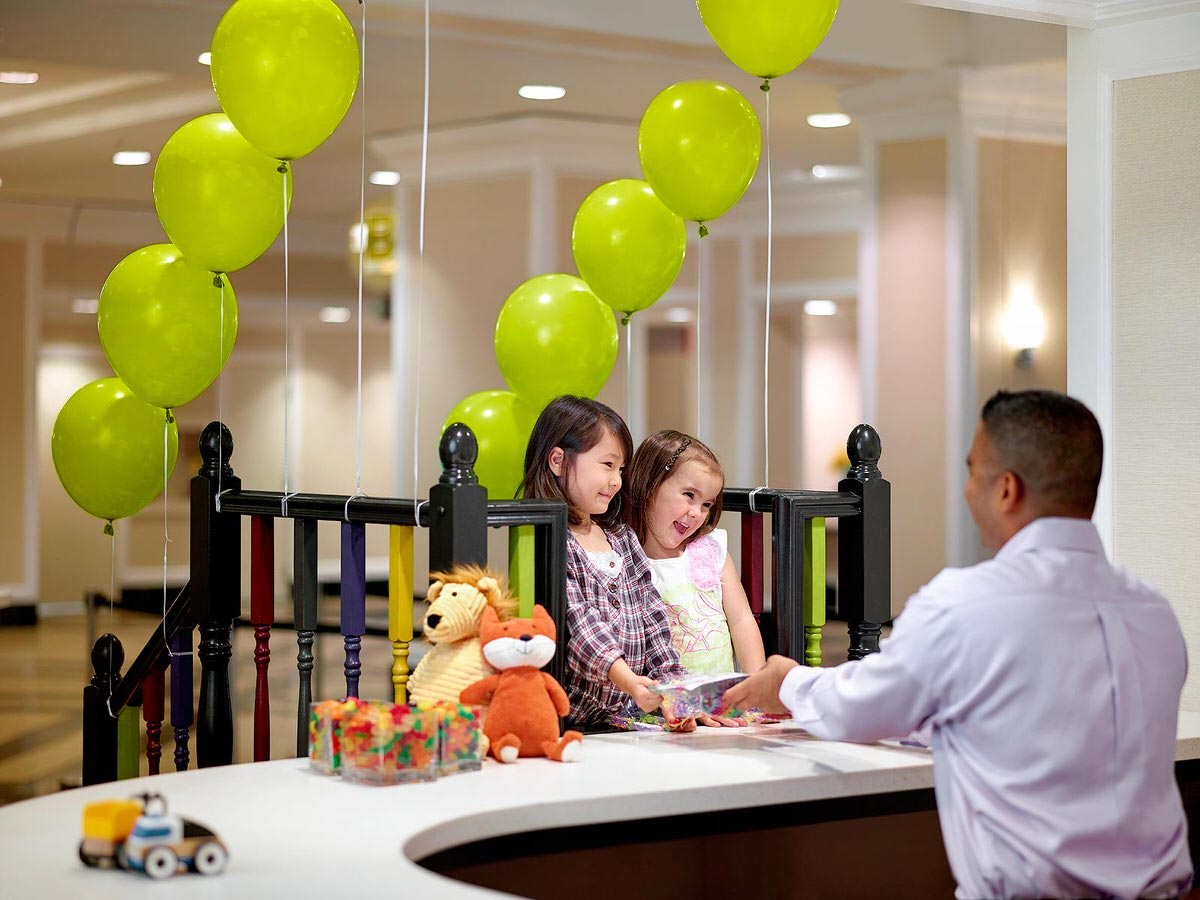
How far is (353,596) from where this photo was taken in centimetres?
270

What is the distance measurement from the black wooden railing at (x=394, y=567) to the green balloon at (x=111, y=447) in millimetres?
421

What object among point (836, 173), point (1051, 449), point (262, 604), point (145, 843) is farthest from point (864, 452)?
point (836, 173)

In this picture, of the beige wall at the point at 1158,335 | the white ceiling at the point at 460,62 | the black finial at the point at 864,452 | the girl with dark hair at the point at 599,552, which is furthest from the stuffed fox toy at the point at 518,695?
the white ceiling at the point at 460,62

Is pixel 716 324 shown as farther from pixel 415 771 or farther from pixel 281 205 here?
pixel 415 771

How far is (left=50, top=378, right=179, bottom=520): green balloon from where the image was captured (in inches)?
148

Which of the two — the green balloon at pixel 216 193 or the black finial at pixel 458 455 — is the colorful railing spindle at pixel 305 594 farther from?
the green balloon at pixel 216 193

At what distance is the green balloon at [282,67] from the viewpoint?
2930 millimetres

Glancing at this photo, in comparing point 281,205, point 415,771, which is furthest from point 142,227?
point 415,771

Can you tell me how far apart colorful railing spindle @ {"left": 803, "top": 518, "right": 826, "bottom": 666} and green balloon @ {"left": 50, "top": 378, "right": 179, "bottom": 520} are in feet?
5.84

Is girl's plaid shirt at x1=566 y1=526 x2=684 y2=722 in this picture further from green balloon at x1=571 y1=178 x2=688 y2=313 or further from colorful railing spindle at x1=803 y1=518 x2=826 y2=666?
green balloon at x1=571 y1=178 x2=688 y2=313

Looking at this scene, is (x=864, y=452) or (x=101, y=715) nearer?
(x=864, y=452)

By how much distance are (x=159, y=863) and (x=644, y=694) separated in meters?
1.05

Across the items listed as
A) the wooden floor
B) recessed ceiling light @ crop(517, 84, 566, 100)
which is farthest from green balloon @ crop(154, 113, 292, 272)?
recessed ceiling light @ crop(517, 84, 566, 100)

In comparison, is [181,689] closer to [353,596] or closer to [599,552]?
[353,596]
